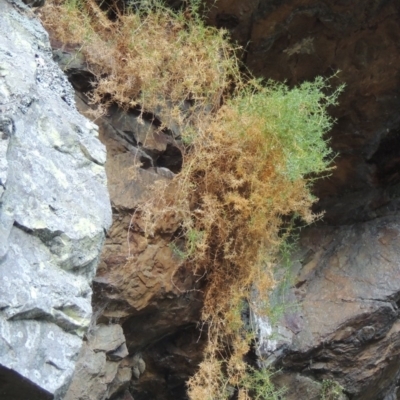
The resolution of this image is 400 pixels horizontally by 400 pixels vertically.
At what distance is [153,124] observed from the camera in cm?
255

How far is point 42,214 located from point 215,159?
3.32ft

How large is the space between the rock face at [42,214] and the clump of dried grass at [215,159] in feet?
1.66

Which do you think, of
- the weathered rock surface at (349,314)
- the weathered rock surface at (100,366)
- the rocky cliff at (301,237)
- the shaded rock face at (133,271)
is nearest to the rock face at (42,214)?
the rocky cliff at (301,237)

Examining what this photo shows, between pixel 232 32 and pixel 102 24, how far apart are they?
587mm

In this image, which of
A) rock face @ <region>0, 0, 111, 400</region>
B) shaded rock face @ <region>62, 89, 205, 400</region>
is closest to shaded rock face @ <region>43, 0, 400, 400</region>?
shaded rock face @ <region>62, 89, 205, 400</region>

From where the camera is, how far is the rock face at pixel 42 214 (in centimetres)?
142

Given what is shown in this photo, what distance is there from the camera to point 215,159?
2488 mm

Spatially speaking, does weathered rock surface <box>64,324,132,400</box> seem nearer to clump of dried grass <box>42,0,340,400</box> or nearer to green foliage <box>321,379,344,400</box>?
clump of dried grass <box>42,0,340,400</box>

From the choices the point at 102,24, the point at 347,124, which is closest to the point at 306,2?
the point at 347,124

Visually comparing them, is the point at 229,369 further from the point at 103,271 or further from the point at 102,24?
the point at 102,24

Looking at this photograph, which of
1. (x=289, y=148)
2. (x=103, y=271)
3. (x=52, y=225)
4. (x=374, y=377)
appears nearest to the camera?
(x=52, y=225)

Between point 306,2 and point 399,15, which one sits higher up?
point 399,15

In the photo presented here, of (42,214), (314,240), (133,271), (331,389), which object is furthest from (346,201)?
(42,214)

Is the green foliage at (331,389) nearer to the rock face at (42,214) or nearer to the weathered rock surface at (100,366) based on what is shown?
the weathered rock surface at (100,366)
